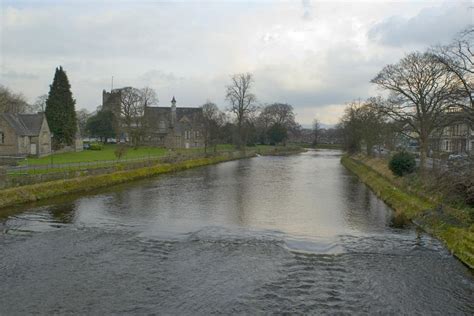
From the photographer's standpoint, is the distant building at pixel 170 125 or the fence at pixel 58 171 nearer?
the fence at pixel 58 171

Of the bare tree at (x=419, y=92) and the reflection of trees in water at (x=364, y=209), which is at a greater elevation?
the bare tree at (x=419, y=92)

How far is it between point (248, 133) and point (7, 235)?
83036mm

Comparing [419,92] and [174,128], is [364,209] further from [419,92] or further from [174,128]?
[174,128]

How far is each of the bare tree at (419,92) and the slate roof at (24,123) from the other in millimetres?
39856

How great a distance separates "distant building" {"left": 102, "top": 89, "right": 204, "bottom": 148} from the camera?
8269 centimetres

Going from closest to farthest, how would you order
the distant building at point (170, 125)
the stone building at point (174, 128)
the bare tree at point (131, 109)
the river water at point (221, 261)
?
1. the river water at point (221, 261)
2. the bare tree at point (131, 109)
3. the distant building at point (170, 125)
4. the stone building at point (174, 128)

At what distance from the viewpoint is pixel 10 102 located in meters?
69.4


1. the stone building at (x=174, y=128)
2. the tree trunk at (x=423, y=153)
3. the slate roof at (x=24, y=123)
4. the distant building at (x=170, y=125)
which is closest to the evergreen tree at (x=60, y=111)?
the slate roof at (x=24, y=123)

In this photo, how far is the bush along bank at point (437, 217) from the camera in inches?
678

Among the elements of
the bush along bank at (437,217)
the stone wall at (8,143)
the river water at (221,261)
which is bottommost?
the river water at (221,261)

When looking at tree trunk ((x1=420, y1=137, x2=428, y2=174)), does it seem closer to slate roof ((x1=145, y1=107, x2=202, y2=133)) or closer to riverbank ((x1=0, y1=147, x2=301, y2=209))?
riverbank ((x1=0, y1=147, x2=301, y2=209))

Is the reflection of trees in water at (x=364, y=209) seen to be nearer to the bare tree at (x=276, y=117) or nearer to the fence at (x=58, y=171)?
the fence at (x=58, y=171)

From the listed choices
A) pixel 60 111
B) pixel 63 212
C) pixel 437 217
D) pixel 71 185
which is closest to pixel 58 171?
pixel 71 185

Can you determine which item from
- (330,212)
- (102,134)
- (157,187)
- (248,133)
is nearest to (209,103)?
(248,133)
